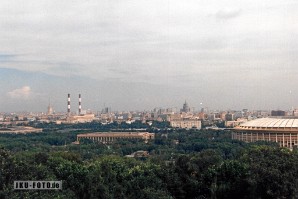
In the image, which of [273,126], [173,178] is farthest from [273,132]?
[173,178]

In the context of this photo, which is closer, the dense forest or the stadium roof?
the dense forest

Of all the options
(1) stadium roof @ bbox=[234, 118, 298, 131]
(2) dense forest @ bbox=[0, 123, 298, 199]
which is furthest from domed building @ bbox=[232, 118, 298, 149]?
(2) dense forest @ bbox=[0, 123, 298, 199]

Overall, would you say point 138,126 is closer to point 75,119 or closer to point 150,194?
point 75,119

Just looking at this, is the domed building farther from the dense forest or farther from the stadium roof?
the dense forest

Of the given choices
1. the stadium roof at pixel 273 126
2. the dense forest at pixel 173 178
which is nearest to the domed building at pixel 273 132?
the stadium roof at pixel 273 126

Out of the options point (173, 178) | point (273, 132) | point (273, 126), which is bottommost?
point (173, 178)

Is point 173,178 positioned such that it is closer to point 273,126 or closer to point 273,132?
point 273,132

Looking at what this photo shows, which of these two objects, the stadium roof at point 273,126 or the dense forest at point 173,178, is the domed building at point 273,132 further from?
the dense forest at point 173,178

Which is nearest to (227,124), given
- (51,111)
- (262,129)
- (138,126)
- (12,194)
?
(138,126)
